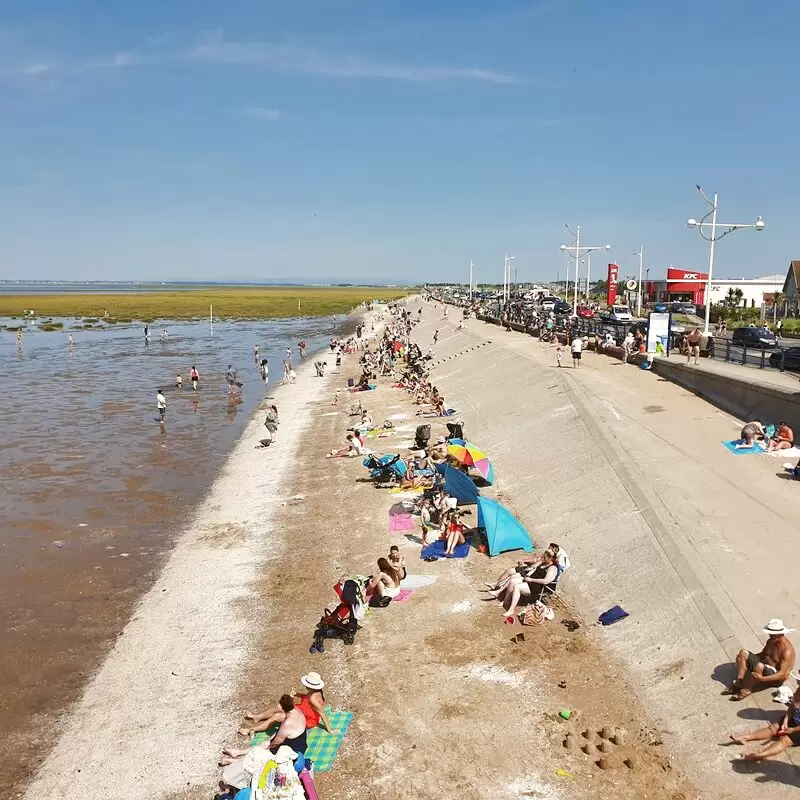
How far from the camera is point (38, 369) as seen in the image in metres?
44.9

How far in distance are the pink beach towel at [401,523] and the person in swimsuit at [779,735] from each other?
8.26 meters

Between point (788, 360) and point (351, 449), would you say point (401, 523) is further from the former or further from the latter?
point (788, 360)

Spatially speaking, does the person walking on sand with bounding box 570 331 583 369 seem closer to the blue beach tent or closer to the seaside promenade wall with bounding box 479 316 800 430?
the seaside promenade wall with bounding box 479 316 800 430

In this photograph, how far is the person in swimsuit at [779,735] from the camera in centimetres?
689

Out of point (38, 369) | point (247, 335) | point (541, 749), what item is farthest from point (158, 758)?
point (247, 335)

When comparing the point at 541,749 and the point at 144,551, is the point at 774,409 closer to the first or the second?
the point at 541,749

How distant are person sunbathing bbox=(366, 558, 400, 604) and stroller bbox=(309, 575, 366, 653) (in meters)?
0.74

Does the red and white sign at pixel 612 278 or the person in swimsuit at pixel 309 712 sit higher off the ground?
the red and white sign at pixel 612 278

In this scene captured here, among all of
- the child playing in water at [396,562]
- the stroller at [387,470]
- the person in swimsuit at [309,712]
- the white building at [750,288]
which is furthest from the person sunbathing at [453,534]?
the white building at [750,288]

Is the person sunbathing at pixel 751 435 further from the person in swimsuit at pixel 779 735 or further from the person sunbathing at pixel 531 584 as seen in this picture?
the person in swimsuit at pixel 779 735

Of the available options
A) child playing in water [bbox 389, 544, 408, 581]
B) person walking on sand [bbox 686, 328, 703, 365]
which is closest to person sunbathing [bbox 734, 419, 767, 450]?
person walking on sand [bbox 686, 328, 703, 365]

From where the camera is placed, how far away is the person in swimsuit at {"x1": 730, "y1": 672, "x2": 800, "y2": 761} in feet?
22.6

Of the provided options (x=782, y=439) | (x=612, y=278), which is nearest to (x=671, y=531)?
(x=782, y=439)

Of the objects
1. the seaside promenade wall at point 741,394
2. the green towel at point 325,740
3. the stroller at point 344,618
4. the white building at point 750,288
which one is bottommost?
the green towel at point 325,740
